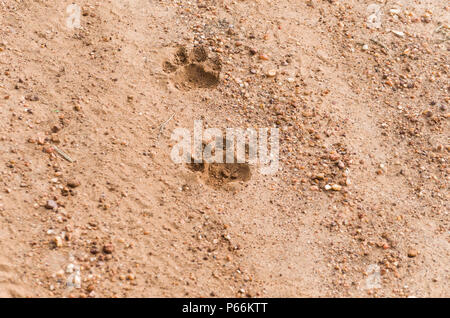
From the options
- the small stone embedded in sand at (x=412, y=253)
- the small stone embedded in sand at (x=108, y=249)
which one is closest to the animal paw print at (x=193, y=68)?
the small stone embedded in sand at (x=108, y=249)

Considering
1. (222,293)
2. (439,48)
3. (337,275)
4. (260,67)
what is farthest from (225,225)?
(439,48)

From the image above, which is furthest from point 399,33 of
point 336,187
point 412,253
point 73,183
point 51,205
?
point 51,205

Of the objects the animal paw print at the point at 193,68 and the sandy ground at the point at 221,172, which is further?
the animal paw print at the point at 193,68

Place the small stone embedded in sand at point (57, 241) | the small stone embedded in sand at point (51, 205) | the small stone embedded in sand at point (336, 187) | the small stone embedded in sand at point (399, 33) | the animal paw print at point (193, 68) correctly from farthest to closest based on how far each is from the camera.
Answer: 1. the small stone embedded in sand at point (399, 33)
2. the animal paw print at point (193, 68)
3. the small stone embedded in sand at point (336, 187)
4. the small stone embedded in sand at point (51, 205)
5. the small stone embedded in sand at point (57, 241)

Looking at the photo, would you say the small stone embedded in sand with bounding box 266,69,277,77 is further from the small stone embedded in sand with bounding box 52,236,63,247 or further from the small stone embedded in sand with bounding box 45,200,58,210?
the small stone embedded in sand with bounding box 52,236,63,247

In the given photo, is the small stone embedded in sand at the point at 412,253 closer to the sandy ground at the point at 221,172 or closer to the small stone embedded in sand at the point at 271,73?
the sandy ground at the point at 221,172

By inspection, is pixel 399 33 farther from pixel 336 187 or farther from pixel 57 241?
pixel 57 241
